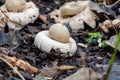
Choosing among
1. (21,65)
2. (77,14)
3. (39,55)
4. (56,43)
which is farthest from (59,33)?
(77,14)

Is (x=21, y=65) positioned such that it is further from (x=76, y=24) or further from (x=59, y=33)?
(x=76, y=24)

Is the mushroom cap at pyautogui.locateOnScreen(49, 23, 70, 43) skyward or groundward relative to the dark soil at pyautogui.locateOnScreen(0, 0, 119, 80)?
skyward

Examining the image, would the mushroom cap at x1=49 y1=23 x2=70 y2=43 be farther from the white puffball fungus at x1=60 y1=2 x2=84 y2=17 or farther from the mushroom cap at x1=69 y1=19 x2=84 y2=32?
the white puffball fungus at x1=60 y1=2 x2=84 y2=17

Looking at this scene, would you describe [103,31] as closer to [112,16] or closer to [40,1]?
[112,16]

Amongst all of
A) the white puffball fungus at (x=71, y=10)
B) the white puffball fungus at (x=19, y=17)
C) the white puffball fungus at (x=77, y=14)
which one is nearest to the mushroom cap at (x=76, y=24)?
the white puffball fungus at (x=77, y=14)

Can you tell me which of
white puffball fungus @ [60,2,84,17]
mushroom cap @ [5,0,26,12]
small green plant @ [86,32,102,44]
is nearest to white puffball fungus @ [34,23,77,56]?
small green plant @ [86,32,102,44]

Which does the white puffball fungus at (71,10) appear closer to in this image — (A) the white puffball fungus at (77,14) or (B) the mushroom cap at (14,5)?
(A) the white puffball fungus at (77,14)
